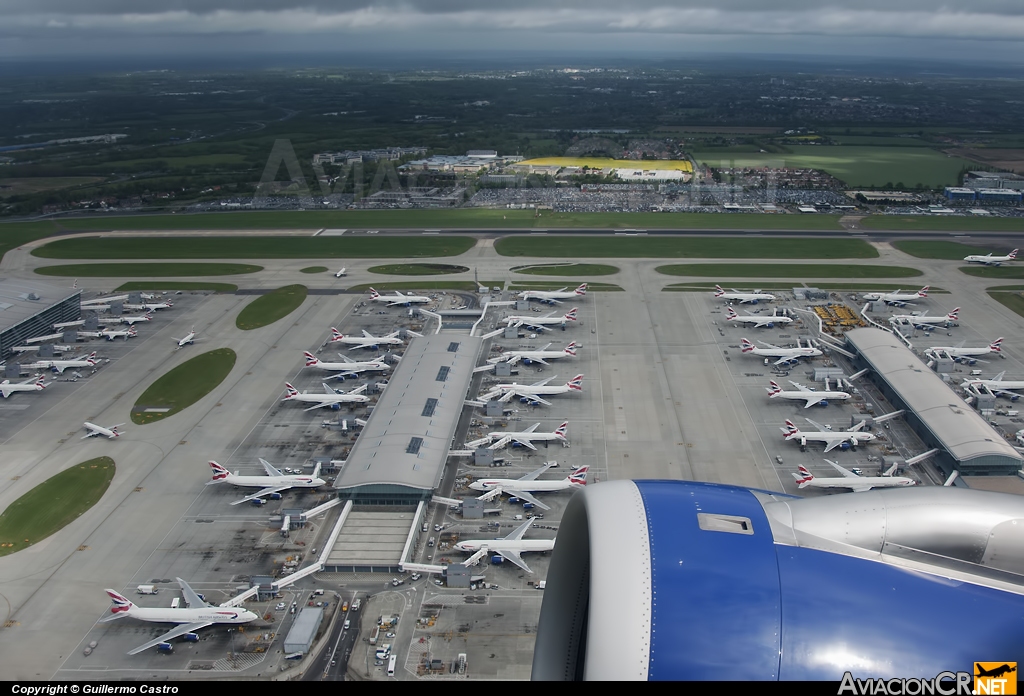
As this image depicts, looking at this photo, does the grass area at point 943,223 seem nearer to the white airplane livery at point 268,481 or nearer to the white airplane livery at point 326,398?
the white airplane livery at point 326,398

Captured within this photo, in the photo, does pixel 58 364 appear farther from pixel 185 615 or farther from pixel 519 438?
pixel 519 438

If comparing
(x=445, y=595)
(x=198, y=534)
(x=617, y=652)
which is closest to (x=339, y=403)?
(x=198, y=534)

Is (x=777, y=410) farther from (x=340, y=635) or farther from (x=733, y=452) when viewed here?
(x=340, y=635)

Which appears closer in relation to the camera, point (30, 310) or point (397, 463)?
point (397, 463)

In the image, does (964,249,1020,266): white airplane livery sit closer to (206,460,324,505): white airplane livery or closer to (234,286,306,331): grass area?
(234,286,306,331): grass area

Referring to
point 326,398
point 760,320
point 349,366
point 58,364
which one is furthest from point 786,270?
point 58,364

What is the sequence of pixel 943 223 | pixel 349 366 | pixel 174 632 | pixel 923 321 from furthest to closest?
1. pixel 943 223
2. pixel 923 321
3. pixel 349 366
4. pixel 174 632
